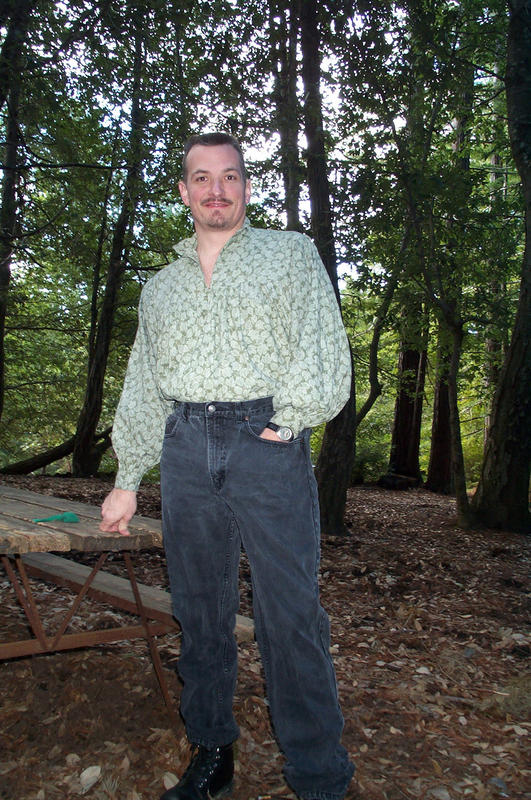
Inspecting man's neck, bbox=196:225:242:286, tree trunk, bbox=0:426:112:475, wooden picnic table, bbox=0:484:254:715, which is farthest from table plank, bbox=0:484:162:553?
A: tree trunk, bbox=0:426:112:475

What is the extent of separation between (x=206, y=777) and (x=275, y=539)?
1058 mm

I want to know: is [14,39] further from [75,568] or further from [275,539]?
[275,539]

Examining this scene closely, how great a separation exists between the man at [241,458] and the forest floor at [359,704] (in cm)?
50

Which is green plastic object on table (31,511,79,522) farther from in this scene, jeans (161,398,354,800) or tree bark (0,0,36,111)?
tree bark (0,0,36,111)

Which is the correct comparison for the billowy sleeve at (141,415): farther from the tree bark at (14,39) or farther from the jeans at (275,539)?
the tree bark at (14,39)

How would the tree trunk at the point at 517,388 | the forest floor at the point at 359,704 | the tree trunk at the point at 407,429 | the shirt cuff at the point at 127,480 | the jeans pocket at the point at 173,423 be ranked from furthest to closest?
the tree trunk at the point at 407,429 → the tree trunk at the point at 517,388 → the forest floor at the point at 359,704 → the shirt cuff at the point at 127,480 → the jeans pocket at the point at 173,423

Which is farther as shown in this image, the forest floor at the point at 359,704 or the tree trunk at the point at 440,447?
the tree trunk at the point at 440,447

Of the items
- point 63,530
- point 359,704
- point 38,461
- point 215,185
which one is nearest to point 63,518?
point 63,530

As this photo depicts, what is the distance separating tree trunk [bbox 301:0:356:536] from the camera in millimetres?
7629

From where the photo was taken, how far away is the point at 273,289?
227 centimetres

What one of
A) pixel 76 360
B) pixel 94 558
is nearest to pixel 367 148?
pixel 94 558

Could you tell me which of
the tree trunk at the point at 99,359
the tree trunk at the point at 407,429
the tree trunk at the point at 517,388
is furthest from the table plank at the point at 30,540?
the tree trunk at the point at 407,429

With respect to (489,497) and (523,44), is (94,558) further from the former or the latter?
(523,44)

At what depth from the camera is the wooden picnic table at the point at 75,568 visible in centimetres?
258
